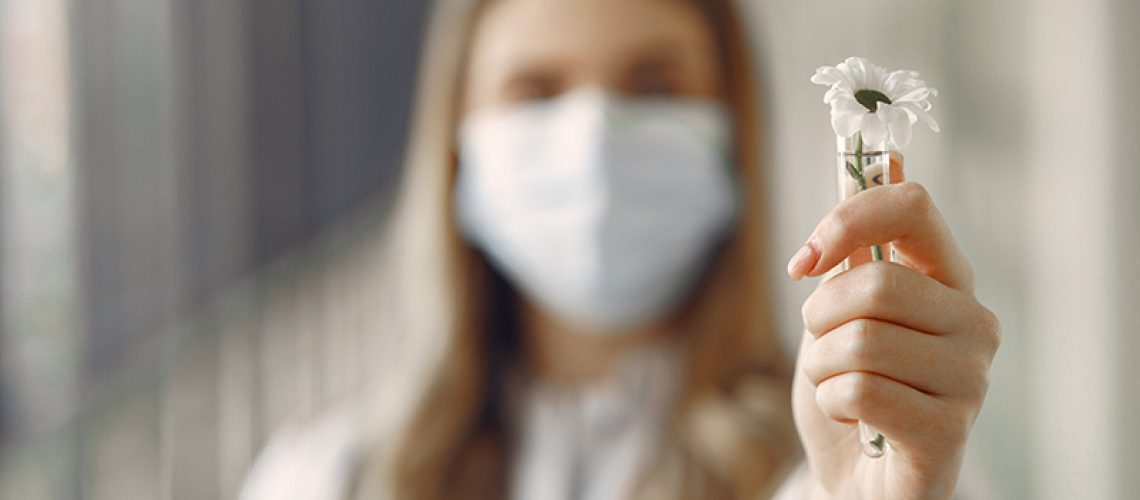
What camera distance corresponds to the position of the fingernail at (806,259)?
1.07 feet

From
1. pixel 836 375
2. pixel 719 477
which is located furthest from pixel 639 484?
pixel 836 375

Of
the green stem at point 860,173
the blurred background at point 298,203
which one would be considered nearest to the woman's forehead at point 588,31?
the blurred background at point 298,203

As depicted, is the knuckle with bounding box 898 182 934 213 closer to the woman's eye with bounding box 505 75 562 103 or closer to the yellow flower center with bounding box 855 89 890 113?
the yellow flower center with bounding box 855 89 890 113

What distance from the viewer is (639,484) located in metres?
0.98

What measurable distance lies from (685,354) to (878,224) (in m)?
0.75

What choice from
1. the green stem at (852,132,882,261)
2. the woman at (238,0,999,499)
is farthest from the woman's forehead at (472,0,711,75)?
the green stem at (852,132,882,261)

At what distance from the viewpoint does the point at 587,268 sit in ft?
3.15

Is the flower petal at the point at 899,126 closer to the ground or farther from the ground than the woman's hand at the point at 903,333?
farther from the ground

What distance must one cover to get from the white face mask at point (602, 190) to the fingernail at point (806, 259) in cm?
59

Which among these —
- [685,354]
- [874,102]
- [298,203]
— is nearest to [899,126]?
[874,102]

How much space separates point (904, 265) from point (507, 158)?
654 mm

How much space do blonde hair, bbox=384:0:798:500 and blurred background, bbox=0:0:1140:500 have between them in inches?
5.8

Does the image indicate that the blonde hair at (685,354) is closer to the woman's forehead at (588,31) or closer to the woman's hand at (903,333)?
the woman's forehead at (588,31)

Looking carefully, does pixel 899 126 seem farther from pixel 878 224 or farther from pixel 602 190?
pixel 602 190
